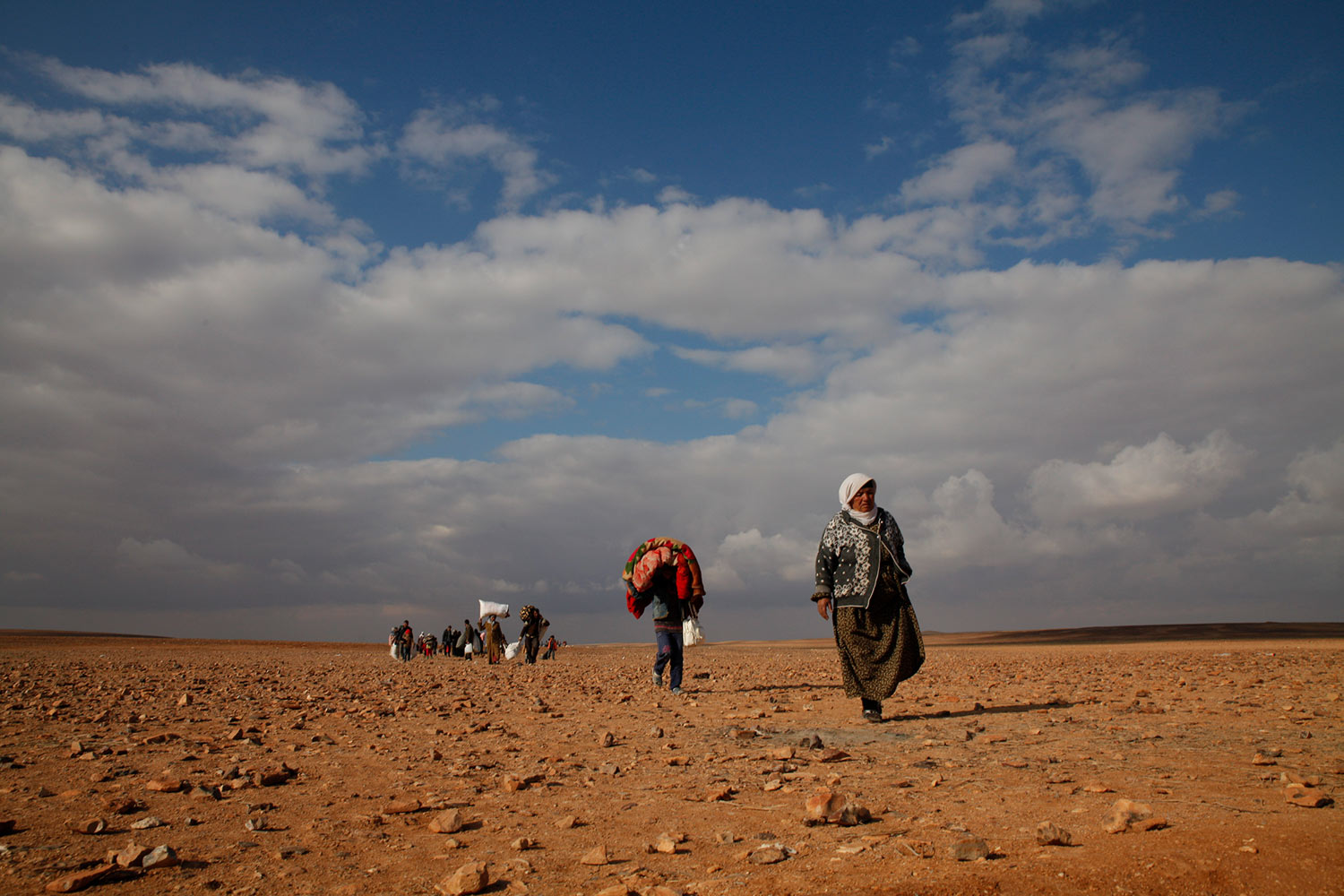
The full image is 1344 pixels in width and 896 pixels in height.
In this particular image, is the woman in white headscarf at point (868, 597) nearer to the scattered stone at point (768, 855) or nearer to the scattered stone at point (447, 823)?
the scattered stone at point (768, 855)

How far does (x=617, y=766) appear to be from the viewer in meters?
5.27

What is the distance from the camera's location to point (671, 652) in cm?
1058

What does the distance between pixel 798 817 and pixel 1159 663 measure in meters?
14.8

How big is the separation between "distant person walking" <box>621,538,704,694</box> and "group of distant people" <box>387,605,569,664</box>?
13715mm

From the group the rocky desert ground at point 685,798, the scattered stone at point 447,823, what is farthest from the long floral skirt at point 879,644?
the scattered stone at point 447,823

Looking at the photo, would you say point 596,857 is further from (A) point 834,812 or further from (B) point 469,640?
(B) point 469,640

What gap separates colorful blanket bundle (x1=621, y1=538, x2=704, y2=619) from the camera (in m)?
10.7

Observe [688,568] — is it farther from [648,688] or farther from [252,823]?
[252,823]

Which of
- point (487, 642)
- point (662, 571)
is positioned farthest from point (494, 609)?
Result: point (662, 571)

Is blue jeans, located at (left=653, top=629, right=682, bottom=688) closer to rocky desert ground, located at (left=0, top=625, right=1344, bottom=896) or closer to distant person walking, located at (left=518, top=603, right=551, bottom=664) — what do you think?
rocky desert ground, located at (left=0, top=625, right=1344, bottom=896)

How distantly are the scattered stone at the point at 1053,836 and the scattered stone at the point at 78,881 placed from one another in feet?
12.4

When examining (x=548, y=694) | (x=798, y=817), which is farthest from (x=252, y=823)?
(x=548, y=694)

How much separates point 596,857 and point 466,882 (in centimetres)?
58

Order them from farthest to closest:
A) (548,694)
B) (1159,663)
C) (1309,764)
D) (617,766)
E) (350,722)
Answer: (1159,663)
(548,694)
(350,722)
(617,766)
(1309,764)
